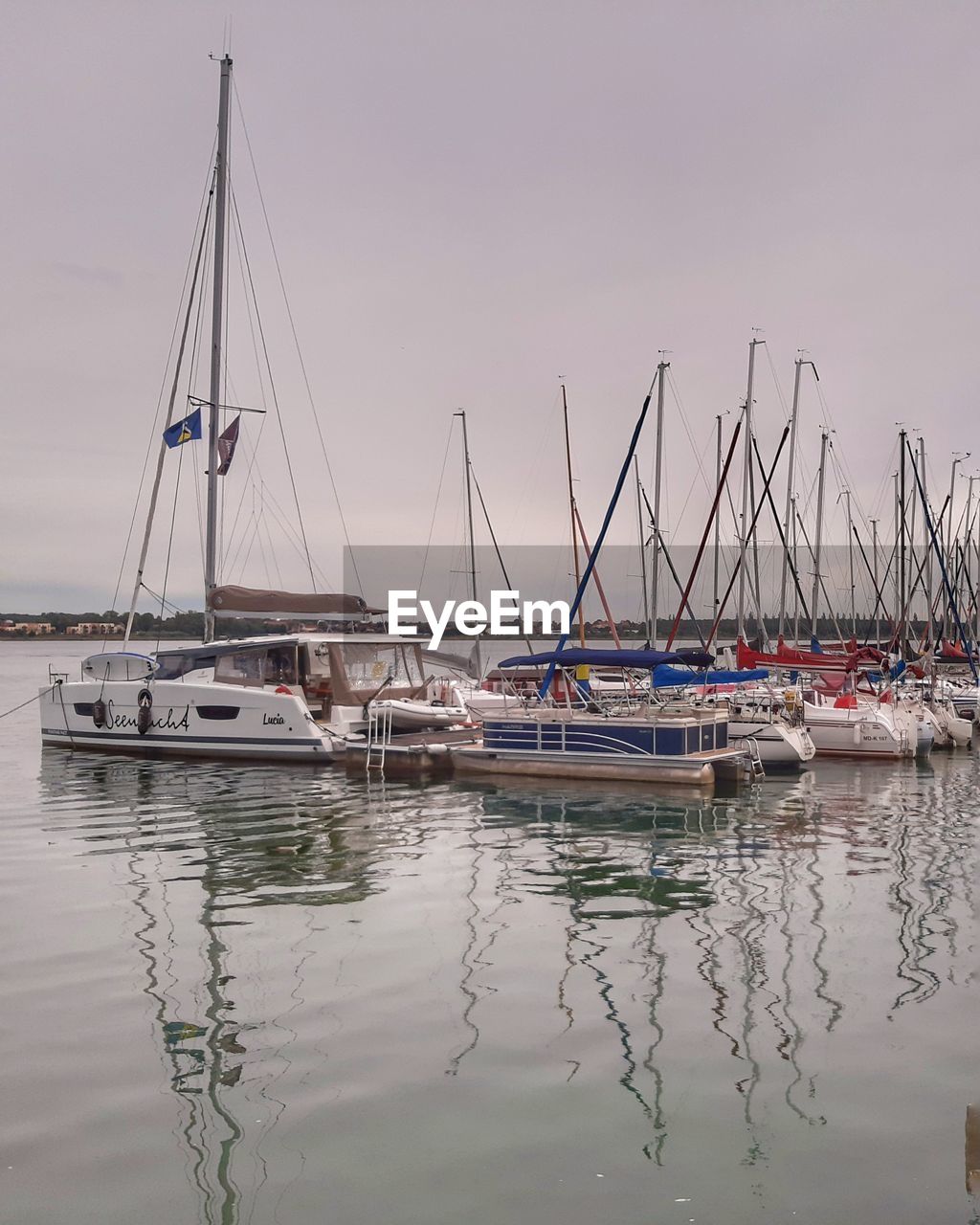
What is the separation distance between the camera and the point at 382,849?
16984mm

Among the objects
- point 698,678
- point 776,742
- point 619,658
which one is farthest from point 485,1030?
point 698,678

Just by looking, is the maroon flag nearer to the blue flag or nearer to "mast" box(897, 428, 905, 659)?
the blue flag

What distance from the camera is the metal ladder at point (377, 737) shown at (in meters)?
26.0

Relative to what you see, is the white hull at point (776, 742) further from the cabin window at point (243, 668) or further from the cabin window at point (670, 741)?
the cabin window at point (243, 668)

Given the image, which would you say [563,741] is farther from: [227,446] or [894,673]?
[894,673]

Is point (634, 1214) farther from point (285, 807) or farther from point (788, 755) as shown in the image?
point (788, 755)

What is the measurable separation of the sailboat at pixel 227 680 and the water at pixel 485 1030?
982 cm

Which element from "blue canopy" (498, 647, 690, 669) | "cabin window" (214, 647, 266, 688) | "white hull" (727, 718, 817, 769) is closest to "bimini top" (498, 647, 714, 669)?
"blue canopy" (498, 647, 690, 669)

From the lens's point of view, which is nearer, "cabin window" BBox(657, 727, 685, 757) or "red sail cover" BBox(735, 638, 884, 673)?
"cabin window" BBox(657, 727, 685, 757)

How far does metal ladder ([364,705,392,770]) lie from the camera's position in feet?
Result: 85.2

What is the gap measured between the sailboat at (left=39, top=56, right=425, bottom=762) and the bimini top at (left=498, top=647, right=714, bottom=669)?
4766mm

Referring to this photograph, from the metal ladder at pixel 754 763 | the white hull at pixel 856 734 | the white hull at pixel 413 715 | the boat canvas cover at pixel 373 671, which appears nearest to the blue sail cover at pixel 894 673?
the white hull at pixel 856 734

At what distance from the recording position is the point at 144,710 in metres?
29.3

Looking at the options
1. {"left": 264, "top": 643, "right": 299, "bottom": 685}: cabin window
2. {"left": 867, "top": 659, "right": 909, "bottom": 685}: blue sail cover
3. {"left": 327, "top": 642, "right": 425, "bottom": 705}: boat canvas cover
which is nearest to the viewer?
{"left": 264, "top": 643, "right": 299, "bottom": 685}: cabin window
